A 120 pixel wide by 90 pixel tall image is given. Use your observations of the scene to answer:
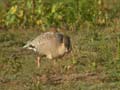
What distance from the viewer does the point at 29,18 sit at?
12703 millimetres

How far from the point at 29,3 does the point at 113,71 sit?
4734mm

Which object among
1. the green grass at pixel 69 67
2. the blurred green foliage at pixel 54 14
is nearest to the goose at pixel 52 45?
the green grass at pixel 69 67

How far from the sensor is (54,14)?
484 inches

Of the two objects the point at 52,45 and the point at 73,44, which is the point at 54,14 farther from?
the point at 52,45

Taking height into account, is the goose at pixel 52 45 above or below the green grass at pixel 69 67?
above

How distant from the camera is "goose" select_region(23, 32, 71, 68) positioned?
27.6 feet

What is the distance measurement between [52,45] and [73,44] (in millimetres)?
2028

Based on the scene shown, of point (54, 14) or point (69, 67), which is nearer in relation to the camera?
point (69, 67)

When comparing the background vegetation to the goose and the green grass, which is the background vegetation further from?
the goose

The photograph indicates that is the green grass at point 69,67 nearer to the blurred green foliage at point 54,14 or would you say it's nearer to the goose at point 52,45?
the goose at point 52,45

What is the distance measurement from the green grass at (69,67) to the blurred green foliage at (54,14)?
86 cm

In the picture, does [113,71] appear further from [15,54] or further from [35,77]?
[15,54]

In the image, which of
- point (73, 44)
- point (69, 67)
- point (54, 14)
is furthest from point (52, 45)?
point (54, 14)

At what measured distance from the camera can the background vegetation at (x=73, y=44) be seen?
7.88 meters
